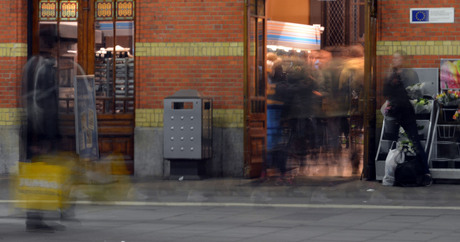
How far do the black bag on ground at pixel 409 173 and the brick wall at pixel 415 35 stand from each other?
150 cm

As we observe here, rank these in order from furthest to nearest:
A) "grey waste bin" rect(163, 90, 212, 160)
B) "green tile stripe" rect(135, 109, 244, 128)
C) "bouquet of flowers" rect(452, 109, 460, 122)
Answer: "green tile stripe" rect(135, 109, 244, 128)
"grey waste bin" rect(163, 90, 212, 160)
"bouquet of flowers" rect(452, 109, 460, 122)

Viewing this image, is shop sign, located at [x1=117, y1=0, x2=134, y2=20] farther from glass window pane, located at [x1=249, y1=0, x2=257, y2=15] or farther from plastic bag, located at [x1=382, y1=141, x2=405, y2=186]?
plastic bag, located at [x1=382, y1=141, x2=405, y2=186]

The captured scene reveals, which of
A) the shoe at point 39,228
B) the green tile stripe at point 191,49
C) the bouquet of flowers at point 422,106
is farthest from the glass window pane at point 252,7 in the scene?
the shoe at point 39,228

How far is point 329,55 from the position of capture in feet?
59.0

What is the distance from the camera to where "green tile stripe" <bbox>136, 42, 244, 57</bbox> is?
52.6 ft

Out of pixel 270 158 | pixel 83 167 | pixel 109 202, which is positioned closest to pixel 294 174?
pixel 270 158

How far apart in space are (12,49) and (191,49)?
330 cm

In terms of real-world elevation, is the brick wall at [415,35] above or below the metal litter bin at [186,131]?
above

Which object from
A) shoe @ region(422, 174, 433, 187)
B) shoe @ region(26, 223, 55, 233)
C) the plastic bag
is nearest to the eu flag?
the plastic bag

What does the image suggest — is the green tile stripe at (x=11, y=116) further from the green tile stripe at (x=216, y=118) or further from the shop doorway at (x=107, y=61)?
the green tile stripe at (x=216, y=118)

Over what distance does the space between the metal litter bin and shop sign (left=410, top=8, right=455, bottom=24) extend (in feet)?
12.3

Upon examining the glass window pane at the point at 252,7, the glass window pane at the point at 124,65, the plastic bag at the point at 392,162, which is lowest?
the plastic bag at the point at 392,162

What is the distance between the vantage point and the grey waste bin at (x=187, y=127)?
1536 cm

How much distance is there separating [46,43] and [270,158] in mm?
4643
